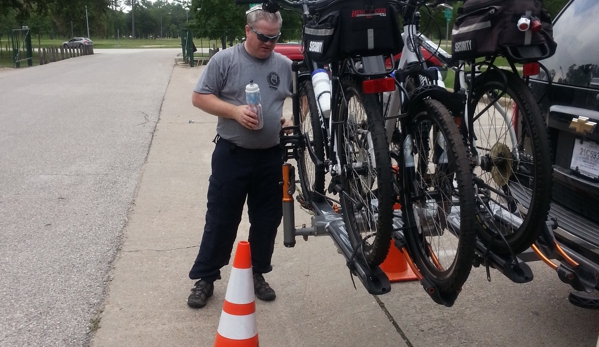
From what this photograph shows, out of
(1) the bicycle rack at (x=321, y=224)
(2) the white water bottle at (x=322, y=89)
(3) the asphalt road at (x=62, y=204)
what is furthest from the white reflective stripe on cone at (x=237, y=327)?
(2) the white water bottle at (x=322, y=89)

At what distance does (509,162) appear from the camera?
3.26 m

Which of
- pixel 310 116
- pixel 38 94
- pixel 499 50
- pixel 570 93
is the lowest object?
pixel 38 94

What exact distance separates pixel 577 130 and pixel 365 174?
1.15 metres

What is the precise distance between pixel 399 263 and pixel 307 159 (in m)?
1.05

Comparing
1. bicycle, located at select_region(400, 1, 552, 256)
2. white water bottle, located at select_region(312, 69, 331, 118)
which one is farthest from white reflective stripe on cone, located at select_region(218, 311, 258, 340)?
white water bottle, located at select_region(312, 69, 331, 118)

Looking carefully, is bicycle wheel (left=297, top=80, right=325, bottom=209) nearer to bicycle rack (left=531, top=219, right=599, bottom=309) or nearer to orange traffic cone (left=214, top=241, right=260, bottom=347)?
orange traffic cone (left=214, top=241, right=260, bottom=347)

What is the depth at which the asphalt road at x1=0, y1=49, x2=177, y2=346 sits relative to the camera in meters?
4.13

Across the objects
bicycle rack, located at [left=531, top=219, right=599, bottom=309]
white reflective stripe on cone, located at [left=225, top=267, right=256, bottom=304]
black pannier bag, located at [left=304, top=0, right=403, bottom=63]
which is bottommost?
white reflective stripe on cone, located at [left=225, top=267, right=256, bottom=304]

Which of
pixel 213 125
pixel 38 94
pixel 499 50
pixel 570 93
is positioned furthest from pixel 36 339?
pixel 38 94

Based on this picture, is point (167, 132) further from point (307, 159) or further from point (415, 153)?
point (415, 153)

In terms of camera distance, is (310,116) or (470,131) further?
(310,116)

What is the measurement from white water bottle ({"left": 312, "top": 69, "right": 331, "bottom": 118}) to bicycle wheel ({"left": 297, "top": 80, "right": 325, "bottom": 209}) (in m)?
0.09

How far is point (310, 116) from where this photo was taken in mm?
4305

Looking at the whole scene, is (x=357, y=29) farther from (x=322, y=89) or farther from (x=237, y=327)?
(x=237, y=327)
